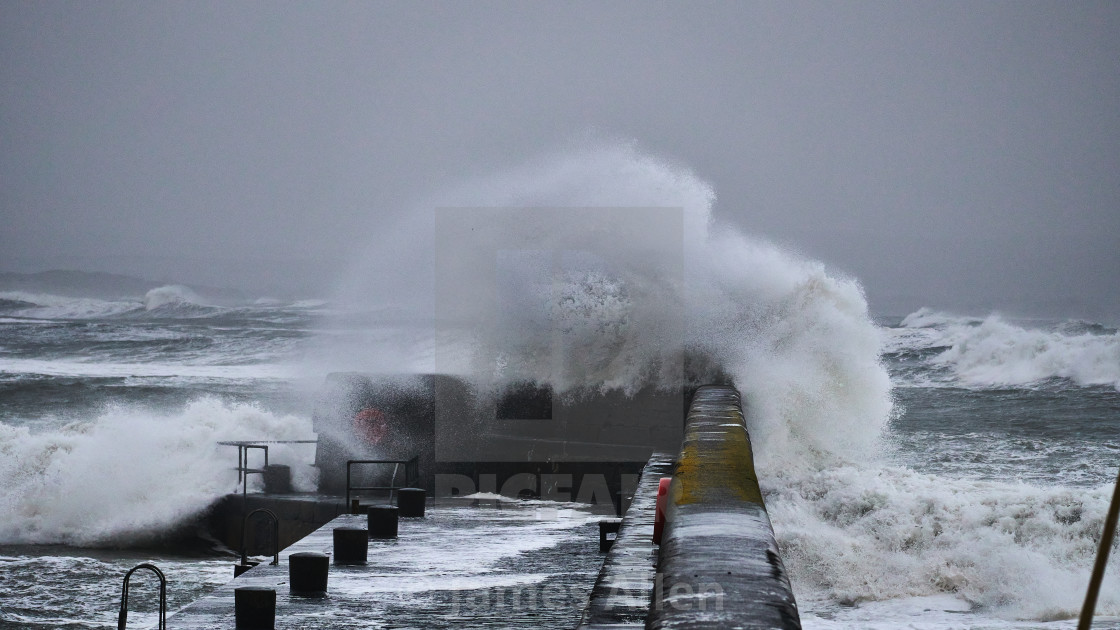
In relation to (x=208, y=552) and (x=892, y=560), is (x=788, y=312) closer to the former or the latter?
(x=892, y=560)

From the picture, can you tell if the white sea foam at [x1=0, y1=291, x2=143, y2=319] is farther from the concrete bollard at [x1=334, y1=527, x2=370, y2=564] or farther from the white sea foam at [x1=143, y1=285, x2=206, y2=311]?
the concrete bollard at [x1=334, y1=527, x2=370, y2=564]

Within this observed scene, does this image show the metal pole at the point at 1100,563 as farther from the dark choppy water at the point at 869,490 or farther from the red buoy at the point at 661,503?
the dark choppy water at the point at 869,490

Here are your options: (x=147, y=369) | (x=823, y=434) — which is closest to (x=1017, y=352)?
(x=823, y=434)

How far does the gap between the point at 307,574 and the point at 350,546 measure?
0.96m

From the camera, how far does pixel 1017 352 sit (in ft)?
113

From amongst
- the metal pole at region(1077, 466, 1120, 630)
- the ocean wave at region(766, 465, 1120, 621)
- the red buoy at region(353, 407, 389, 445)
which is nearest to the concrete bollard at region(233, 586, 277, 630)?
the metal pole at region(1077, 466, 1120, 630)

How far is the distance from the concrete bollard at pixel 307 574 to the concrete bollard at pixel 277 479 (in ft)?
23.1

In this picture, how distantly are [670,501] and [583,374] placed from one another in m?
8.90

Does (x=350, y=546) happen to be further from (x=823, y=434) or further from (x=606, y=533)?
(x=823, y=434)

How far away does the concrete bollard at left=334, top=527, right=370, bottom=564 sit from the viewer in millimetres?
7387

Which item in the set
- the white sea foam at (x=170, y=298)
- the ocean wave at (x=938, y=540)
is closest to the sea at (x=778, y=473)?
the ocean wave at (x=938, y=540)

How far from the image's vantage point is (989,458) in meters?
21.7

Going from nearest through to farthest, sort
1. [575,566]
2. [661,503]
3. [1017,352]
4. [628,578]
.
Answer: [628,578] < [661,503] < [575,566] < [1017,352]

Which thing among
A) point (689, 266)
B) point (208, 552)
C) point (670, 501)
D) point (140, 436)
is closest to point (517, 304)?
point (689, 266)
